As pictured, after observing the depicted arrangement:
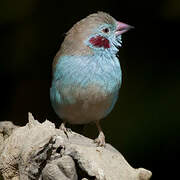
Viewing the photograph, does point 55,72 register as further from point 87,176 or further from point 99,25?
point 87,176

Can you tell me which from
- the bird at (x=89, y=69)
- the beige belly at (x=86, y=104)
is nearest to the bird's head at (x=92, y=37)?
the bird at (x=89, y=69)

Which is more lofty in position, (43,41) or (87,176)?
(87,176)

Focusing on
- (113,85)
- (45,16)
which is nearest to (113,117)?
(45,16)

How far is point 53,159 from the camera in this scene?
2.33m

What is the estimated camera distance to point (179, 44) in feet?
15.9

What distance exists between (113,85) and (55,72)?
0.38 meters

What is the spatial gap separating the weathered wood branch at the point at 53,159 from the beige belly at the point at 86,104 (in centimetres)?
84

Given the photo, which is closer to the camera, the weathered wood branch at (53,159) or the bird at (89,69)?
the weathered wood branch at (53,159)

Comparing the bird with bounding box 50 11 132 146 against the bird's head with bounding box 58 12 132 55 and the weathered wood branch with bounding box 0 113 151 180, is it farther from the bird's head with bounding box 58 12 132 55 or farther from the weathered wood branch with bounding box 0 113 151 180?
the weathered wood branch with bounding box 0 113 151 180

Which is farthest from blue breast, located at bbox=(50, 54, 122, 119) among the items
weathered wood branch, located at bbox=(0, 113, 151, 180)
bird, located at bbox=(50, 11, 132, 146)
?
weathered wood branch, located at bbox=(0, 113, 151, 180)

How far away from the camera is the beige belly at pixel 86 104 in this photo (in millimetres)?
3371

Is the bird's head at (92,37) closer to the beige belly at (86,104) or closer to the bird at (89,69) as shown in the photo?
the bird at (89,69)

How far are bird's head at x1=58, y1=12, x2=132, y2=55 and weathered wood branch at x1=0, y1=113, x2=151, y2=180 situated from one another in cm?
98

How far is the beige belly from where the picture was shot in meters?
3.37
